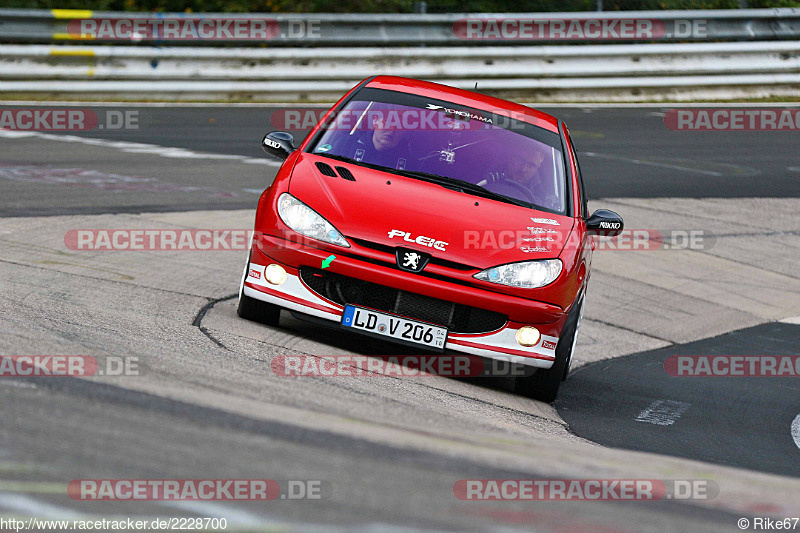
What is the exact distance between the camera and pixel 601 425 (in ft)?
18.8

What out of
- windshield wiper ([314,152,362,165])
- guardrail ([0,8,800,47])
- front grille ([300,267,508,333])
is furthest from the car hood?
guardrail ([0,8,800,47])

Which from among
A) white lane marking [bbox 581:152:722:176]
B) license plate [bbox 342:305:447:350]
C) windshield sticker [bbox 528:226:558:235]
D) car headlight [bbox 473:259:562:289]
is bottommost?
white lane marking [bbox 581:152:722:176]

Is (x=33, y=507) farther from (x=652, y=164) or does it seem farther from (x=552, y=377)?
(x=652, y=164)

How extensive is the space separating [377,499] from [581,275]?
346cm

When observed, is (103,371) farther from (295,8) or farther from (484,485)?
(295,8)

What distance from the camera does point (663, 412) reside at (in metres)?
6.26

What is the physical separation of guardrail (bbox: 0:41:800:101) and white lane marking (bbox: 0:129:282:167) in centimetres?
285

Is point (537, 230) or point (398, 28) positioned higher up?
point (398, 28)

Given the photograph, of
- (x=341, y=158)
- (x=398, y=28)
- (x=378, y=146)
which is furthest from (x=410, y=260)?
(x=398, y=28)

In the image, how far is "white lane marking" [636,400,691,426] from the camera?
602cm

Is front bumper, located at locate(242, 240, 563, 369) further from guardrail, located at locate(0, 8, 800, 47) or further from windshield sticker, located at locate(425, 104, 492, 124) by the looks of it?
guardrail, located at locate(0, 8, 800, 47)

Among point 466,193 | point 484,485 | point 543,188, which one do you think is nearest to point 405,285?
point 466,193

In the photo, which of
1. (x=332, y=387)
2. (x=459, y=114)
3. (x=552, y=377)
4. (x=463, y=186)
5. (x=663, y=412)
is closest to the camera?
(x=332, y=387)

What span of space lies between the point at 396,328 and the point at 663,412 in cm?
177
